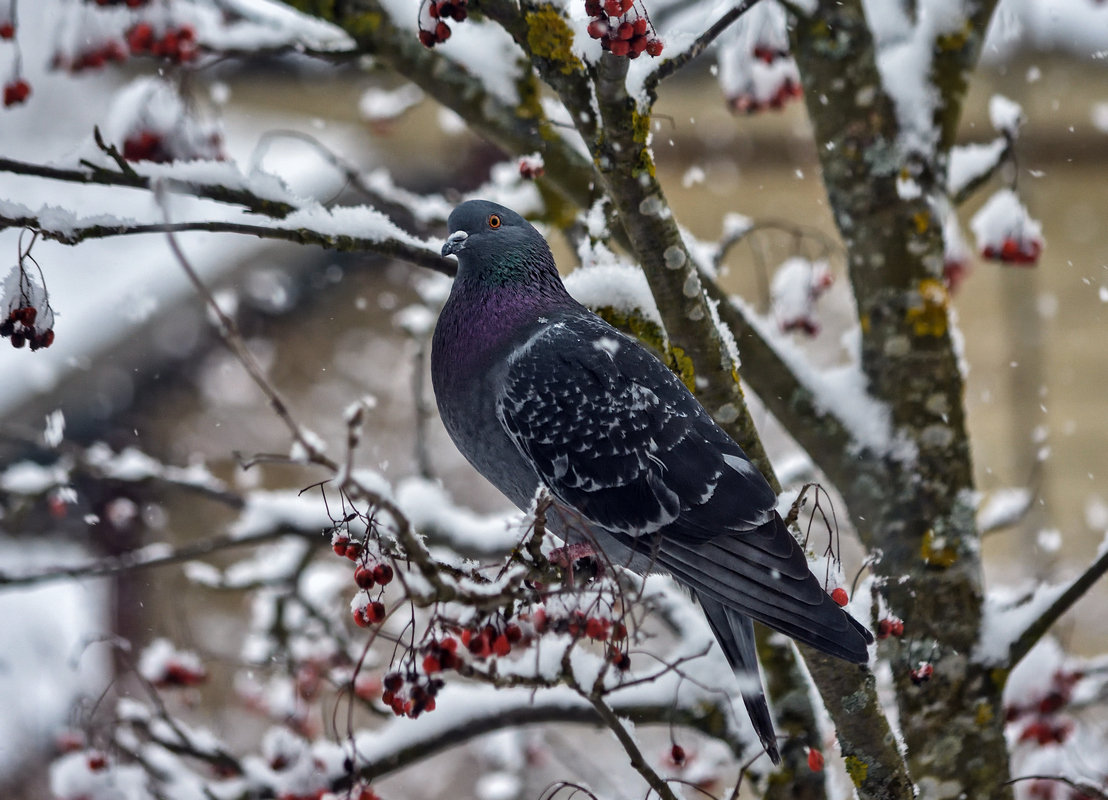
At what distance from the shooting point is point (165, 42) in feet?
9.93

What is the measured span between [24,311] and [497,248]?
1032 mm

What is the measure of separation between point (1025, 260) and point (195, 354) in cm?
455

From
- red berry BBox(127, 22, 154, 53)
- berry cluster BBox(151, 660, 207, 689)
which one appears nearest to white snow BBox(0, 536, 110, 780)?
berry cluster BBox(151, 660, 207, 689)

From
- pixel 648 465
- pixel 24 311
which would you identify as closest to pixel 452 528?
Answer: pixel 648 465

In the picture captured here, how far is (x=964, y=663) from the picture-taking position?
234 cm

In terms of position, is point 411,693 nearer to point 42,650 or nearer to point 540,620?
point 540,620

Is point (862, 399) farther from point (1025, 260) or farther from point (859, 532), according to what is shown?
point (1025, 260)

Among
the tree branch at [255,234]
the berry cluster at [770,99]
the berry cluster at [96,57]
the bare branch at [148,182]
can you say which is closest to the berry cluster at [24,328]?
the tree branch at [255,234]

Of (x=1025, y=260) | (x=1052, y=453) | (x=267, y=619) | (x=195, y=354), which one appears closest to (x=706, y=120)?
(x=1052, y=453)

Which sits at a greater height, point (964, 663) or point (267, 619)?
point (267, 619)

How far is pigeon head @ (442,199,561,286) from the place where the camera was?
7.54 ft

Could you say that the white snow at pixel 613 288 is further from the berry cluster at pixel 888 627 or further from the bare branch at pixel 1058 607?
the bare branch at pixel 1058 607

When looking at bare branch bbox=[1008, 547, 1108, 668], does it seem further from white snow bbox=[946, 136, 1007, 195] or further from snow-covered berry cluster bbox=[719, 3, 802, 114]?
snow-covered berry cluster bbox=[719, 3, 802, 114]

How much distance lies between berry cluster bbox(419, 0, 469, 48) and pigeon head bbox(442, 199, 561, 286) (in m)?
0.46
